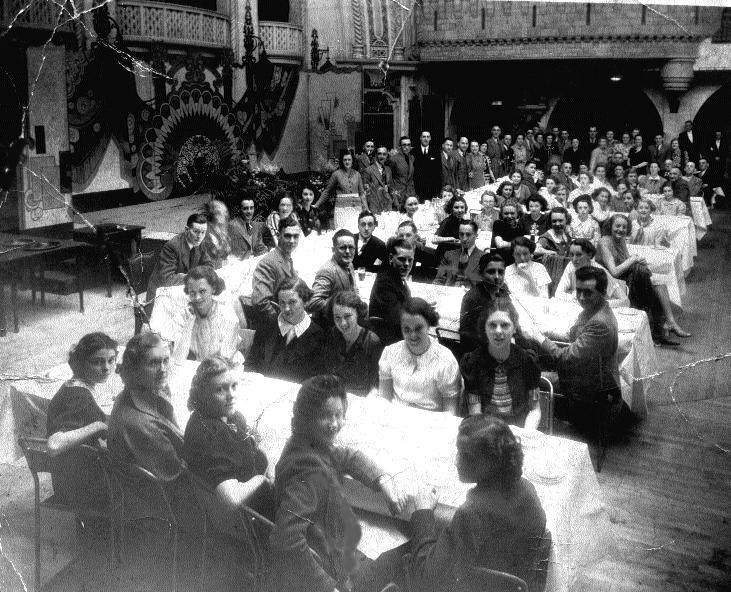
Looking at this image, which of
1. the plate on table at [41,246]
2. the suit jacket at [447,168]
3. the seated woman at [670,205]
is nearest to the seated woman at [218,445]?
the plate on table at [41,246]

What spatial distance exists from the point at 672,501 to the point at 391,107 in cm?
816

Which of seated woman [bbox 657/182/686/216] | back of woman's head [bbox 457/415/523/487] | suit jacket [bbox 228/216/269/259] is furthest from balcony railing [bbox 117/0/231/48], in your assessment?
back of woman's head [bbox 457/415/523/487]

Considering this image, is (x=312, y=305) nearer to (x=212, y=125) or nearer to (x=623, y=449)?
(x=623, y=449)

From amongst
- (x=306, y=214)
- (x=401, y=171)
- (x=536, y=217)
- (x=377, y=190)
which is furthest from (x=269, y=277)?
(x=401, y=171)

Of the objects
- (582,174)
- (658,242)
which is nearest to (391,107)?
(582,174)

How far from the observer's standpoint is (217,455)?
7.93 feet

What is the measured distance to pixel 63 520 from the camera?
322cm

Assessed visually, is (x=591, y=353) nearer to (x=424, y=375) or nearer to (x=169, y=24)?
(x=424, y=375)

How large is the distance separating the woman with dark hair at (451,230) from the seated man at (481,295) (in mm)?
2153

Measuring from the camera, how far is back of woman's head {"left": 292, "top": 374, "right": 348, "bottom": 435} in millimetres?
2135

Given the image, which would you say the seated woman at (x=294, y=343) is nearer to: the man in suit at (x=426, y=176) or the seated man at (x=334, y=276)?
the seated man at (x=334, y=276)

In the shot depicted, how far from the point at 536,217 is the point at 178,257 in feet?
11.0

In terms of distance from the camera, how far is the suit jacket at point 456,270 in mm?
5180

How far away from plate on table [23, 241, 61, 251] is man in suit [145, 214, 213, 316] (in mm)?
925
